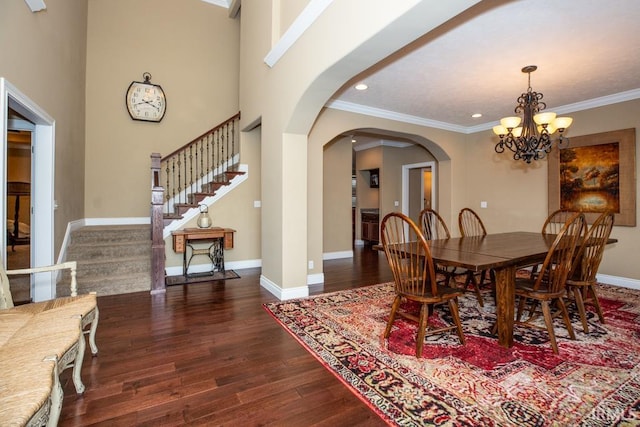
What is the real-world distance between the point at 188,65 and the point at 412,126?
14.7 ft

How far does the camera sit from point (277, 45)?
12.2 ft

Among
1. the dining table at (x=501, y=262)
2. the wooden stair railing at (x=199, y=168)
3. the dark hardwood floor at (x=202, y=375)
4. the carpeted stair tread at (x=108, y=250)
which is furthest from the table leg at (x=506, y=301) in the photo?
the carpeted stair tread at (x=108, y=250)

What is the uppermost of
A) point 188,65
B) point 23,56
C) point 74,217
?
point 188,65

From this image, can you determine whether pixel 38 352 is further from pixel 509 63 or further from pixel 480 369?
pixel 509 63

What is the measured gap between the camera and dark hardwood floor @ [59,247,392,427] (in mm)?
1744

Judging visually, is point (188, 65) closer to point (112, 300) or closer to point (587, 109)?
point (112, 300)

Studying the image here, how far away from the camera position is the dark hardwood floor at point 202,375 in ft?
5.72

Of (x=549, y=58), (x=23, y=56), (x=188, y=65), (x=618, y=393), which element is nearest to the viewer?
(x=618, y=393)

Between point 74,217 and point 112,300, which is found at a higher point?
point 74,217

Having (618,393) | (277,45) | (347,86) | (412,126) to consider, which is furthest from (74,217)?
(618,393)

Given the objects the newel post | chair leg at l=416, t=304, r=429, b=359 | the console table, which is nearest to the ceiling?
chair leg at l=416, t=304, r=429, b=359

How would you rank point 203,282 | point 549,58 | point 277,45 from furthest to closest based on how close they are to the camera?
point 203,282, point 277,45, point 549,58

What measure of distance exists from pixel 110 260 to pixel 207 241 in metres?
1.39

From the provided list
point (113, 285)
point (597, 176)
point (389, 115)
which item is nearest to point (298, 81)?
point (389, 115)
